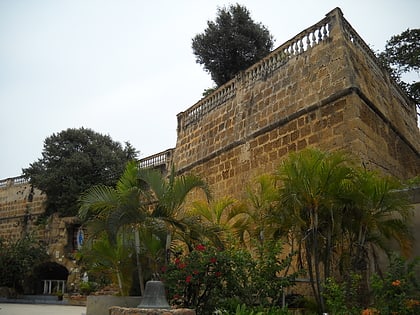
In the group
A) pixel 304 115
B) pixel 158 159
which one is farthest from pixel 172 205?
pixel 158 159

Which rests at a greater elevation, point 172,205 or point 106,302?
point 172,205

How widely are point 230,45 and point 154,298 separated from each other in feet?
43.6

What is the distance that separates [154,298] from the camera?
18.1 ft

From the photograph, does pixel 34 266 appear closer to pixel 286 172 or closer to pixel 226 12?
pixel 226 12

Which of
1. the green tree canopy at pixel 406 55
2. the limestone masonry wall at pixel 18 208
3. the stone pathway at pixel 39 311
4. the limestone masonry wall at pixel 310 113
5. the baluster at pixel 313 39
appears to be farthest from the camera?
the limestone masonry wall at pixel 18 208

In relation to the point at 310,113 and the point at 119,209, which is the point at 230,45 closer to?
the point at 310,113

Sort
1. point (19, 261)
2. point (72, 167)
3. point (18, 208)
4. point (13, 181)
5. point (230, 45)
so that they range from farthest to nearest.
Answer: point (13, 181), point (18, 208), point (72, 167), point (19, 261), point (230, 45)

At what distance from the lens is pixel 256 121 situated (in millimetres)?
10422

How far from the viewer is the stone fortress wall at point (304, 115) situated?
8.30 meters

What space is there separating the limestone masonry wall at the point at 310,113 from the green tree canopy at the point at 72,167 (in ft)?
26.8

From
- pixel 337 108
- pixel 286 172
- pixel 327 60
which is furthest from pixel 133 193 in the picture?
pixel 327 60

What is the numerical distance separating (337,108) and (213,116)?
4568 mm

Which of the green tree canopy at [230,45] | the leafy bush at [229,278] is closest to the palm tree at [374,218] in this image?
the leafy bush at [229,278]

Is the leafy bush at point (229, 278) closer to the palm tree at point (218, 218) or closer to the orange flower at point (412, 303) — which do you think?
the palm tree at point (218, 218)
